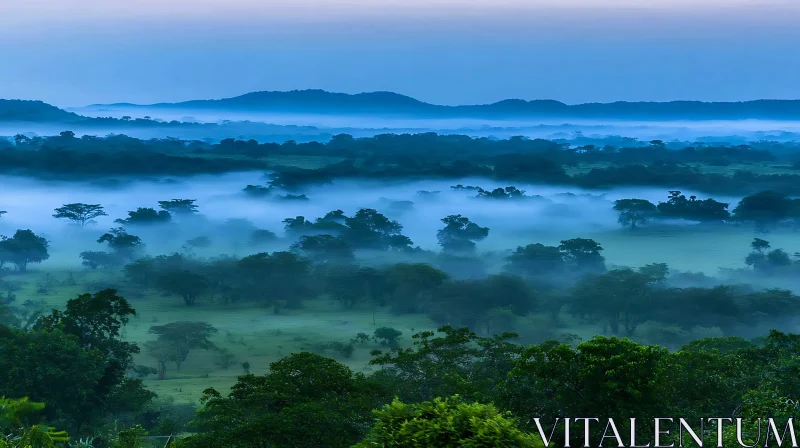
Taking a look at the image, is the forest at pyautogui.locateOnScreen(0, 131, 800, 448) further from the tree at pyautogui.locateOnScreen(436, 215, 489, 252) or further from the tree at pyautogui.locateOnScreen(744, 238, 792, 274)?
the tree at pyautogui.locateOnScreen(744, 238, 792, 274)

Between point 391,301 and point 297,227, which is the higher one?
point 297,227

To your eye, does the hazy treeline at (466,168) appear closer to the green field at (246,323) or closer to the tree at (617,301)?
the green field at (246,323)

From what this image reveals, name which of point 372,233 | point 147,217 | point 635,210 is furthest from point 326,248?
point 635,210

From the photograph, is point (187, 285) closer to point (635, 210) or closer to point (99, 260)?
point (99, 260)

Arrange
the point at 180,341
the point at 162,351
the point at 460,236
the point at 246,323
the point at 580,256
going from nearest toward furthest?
the point at 162,351
the point at 180,341
the point at 246,323
the point at 580,256
the point at 460,236

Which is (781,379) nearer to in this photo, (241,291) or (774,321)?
(774,321)

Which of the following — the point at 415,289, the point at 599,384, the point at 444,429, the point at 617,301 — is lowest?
the point at 617,301

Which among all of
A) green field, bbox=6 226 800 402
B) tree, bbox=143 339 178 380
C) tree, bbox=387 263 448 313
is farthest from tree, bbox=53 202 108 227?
tree, bbox=143 339 178 380
